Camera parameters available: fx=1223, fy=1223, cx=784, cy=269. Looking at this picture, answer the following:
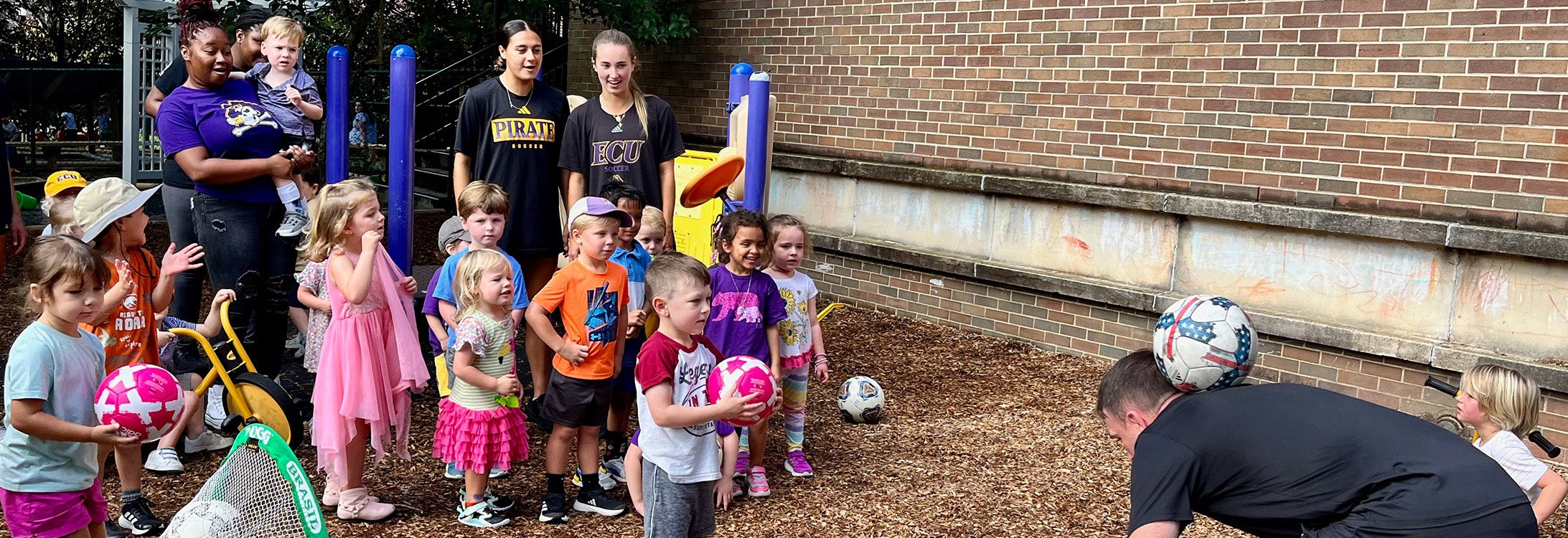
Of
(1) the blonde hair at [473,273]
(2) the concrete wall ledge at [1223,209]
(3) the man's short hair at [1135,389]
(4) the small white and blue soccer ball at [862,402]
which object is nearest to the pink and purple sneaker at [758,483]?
(4) the small white and blue soccer ball at [862,402]

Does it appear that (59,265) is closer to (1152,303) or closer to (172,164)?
(172,164)

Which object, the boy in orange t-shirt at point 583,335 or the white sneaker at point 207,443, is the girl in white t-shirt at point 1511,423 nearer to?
the boy in orange t-shirt at point 583,335

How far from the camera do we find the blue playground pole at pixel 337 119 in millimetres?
5988

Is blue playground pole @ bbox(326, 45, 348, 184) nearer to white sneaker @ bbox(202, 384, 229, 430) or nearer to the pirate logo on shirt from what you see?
the pirate logo on shirt

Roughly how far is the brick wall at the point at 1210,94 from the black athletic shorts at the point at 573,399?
155 inches

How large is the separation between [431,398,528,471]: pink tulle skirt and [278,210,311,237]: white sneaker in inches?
56.1

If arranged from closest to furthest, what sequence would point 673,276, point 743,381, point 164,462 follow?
point 743,381 < point 673,276 < point 164,462

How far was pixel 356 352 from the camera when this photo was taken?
15.4 ft

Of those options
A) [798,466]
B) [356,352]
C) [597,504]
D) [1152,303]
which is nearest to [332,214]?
[356,352]

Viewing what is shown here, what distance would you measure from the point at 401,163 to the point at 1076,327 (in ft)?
13.9

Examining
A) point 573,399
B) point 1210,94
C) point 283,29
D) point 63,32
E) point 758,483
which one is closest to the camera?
point 573,399

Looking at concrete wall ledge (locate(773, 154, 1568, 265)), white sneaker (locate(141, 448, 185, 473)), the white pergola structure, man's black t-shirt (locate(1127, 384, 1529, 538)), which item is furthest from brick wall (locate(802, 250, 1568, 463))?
the white pergola structure

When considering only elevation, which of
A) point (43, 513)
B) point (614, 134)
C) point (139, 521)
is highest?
point (614, 134)

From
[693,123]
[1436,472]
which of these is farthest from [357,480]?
[693,123]
